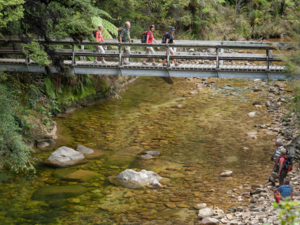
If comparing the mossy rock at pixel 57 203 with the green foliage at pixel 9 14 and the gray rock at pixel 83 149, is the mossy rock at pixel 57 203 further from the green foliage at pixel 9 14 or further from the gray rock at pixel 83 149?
the green foliage at pixel 9 14

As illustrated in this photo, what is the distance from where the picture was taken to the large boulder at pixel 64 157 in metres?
10.3

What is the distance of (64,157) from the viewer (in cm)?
1051

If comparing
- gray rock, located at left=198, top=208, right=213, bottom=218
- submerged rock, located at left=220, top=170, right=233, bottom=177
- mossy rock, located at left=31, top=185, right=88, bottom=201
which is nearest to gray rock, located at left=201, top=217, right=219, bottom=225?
gray rock, located at left=198, top=208, right=213, bottom=218

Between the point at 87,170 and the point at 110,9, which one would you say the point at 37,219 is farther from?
the point at 110,9

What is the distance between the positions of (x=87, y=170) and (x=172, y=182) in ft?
8.85

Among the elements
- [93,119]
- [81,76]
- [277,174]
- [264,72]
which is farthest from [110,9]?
[277,174]

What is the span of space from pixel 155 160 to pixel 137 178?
163 cm

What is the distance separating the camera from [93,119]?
1441cm

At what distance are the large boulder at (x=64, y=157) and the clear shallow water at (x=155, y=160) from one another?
300mm

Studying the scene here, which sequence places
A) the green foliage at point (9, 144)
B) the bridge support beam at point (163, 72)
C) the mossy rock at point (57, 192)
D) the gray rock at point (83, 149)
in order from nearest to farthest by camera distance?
the mossy rock at point (57, 192), the green foliage at point (9, 144), the bridge support beam at point (163, 72), the gray rock at point (83, 149)

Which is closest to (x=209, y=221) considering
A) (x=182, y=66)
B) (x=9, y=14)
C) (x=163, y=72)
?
(x=163, y=72)

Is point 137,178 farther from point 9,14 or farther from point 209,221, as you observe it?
point 9,14

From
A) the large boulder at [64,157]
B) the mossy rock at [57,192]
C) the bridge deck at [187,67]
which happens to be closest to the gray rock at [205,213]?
the mossy rock at [57,192]

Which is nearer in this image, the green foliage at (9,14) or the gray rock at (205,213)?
the gray rock at (205,213)
